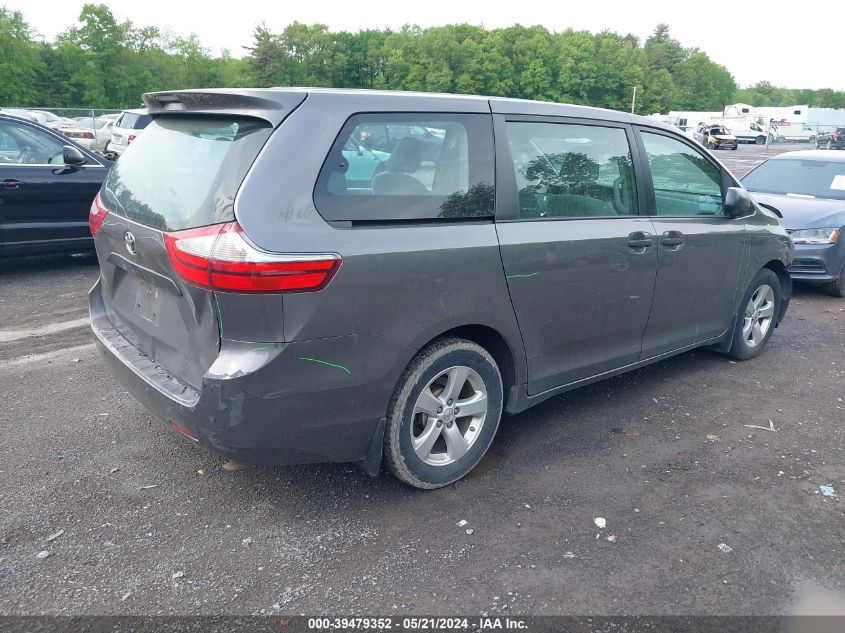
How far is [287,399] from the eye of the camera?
9.25ft

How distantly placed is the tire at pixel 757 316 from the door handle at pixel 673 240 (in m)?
1.17

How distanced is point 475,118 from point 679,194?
A: 1.86 metres

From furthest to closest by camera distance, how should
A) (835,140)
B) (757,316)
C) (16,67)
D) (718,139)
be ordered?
1. (16,67)
2. (718,139)
3. (835,140)
4. (757,316)

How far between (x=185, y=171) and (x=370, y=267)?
3.18ft

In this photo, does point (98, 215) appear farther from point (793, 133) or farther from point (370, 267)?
point (793, 133)

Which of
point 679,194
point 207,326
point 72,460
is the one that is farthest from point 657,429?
point 72,460

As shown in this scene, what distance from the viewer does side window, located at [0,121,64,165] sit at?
743 centimetres

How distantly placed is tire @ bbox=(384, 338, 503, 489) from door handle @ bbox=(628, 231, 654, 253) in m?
1.21

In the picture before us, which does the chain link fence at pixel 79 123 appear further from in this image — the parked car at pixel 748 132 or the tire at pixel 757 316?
the parked car at pixel 748 132

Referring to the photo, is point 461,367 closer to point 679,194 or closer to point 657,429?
point 657,429

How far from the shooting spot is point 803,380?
5.27 metres

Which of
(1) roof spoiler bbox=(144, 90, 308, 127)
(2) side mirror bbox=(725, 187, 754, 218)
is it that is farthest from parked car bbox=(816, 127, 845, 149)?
(1) roof spoiler bbox=(144, 90, 308, 127)

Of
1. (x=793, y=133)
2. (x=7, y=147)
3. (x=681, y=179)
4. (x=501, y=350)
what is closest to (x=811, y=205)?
(x=681, y=179)

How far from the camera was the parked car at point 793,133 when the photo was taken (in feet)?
179
